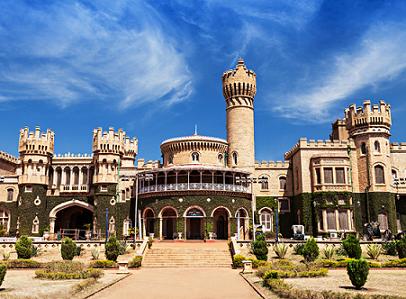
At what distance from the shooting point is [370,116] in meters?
49.4

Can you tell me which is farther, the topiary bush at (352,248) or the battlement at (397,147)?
the battlement at (397,147)

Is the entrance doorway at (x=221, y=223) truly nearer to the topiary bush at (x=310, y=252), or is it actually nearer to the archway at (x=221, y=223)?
the archway at (x=221, y=223)

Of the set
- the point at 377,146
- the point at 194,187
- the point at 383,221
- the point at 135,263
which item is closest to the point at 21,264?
the point at 135,263

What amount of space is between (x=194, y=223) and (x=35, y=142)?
22.0m

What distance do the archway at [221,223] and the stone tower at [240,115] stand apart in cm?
799

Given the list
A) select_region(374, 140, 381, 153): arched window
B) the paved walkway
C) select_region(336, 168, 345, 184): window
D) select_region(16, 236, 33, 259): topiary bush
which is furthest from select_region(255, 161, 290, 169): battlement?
select_region(16, 236, 33, 259): topiary bush

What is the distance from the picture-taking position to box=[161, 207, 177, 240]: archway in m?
47.5

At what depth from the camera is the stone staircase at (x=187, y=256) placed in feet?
108

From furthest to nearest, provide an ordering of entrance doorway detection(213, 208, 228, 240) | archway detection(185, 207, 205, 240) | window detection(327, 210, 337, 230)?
entrance doorway detection(213, 208, 228, 240) < window detection(327, 210, 337, 230) < archway detection(185, 207, 205, 240)

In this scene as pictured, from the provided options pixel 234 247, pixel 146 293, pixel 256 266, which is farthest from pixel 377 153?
pixel 146 293

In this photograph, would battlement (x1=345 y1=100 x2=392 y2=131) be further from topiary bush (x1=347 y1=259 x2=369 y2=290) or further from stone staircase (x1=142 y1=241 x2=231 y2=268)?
topiary bush (x1=347 y1=259 x2=369 y2=290)

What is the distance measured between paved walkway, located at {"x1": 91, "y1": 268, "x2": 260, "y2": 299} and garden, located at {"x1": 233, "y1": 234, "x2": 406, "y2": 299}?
113 centimetres

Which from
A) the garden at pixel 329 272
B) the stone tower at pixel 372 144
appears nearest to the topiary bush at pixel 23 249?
the garden at pixel 329 272

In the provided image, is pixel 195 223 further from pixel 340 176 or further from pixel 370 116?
pixel 370 116
